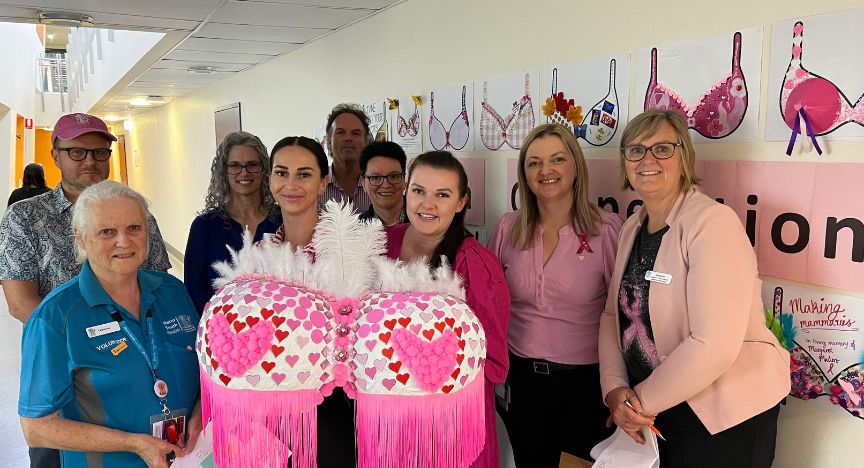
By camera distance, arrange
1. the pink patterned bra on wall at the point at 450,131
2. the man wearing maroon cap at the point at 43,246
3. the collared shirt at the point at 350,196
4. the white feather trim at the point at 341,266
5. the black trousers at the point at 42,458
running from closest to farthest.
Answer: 1. the white feather trim at the point at 341,266
2. the black trousers at the point at 42,458
3. the man wearing maroon cap at the point at 43,246
4. the pink patterned bra on wall at the point at 450,131
5. the collared shirt at the point at 350,196

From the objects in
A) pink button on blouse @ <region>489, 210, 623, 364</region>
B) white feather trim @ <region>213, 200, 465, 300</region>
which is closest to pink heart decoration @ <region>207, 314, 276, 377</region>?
white feather trim @ <region>213, 200, 465, 300</region>

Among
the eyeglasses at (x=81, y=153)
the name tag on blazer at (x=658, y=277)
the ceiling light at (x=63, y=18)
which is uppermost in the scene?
the ceiling light at (x=63, y=18)

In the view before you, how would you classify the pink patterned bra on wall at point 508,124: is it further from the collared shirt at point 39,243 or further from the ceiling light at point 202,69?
the ceiling light at point 202,69

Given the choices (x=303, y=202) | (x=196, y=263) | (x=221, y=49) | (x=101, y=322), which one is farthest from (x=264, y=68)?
(x=101, y=322)

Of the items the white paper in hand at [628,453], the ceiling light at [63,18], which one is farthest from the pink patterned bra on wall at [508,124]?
the ceiling light at [63,18]

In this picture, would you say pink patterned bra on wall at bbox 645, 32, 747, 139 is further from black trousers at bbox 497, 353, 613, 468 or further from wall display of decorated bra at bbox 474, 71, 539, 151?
black trousers at bbox 497, 353, 613, 468

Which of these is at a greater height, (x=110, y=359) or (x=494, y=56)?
(x=494, y=56)

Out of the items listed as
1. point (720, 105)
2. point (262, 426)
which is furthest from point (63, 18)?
point (720, 105)

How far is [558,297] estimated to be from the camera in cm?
206

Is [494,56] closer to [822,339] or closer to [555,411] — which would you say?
[555,411]

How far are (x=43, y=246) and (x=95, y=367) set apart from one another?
2.97 feet

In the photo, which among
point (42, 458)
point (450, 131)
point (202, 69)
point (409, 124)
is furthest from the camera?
point (202, 69)

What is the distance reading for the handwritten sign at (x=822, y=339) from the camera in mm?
1537

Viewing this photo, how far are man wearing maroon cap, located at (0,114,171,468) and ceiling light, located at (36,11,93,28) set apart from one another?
1762 mm
